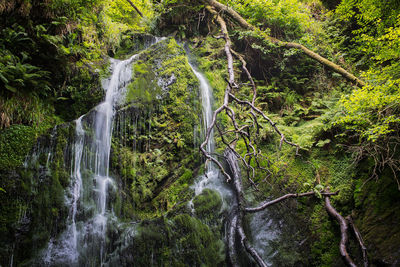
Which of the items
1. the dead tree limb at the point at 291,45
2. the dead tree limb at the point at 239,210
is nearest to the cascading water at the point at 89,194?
the dead tree limb at the point at 239,210

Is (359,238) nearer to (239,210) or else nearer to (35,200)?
(239,210)

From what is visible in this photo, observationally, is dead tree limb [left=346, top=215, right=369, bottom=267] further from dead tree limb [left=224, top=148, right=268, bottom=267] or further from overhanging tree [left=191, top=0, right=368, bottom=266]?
dead tree limb [left=224, top=148, right=268, bottom=267]

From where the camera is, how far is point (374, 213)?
373 centimetres

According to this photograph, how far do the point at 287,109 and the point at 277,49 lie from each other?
2584 mm

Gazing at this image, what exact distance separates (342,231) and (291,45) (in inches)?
258

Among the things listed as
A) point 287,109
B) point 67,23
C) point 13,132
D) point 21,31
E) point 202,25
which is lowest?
point 13,132

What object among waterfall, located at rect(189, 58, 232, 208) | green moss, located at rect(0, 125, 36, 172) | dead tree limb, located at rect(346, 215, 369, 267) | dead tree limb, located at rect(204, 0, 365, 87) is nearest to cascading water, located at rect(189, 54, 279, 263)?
waterfall, located at rect(189, 58, 232, 208)

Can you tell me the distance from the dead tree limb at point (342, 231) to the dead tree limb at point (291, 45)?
4.04m

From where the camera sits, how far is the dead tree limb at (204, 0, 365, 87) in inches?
265

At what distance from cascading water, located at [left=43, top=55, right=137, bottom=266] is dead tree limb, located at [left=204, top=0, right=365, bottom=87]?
5.71m

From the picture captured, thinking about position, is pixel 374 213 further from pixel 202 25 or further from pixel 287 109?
pixel 202 25

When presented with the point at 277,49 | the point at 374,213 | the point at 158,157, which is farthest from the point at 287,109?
the point at 158,157

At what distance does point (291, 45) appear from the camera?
7895 millimetres

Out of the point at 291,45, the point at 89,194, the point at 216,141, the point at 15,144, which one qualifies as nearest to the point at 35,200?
the point at 89,194
